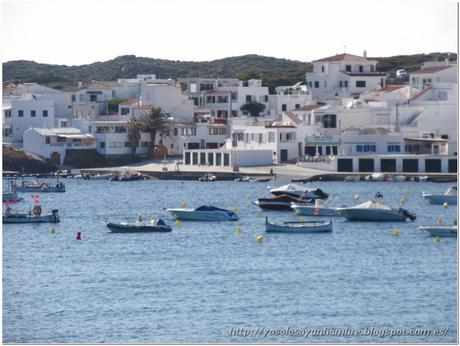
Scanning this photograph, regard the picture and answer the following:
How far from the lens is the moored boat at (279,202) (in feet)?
252

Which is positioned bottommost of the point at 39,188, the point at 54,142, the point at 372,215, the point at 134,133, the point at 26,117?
the point at 372,215

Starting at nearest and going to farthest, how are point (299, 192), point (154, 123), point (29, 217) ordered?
point (29, 217), point (299, 192), point (154, 123)

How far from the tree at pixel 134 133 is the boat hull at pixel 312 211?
4347cm

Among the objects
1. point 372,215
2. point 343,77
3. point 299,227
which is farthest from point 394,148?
point 299,227

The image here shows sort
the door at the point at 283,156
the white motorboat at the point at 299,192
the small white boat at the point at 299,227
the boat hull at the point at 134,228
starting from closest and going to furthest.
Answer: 1. the small white boat at the point at 299,227
2. the boat hull at the point at 134,228
3. the white motorboat at the point at 299,192
4. the door at the point at 283,156

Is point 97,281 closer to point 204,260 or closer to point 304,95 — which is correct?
point 204,260

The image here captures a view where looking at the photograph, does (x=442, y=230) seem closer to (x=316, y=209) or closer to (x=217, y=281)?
(x=316, y=209)

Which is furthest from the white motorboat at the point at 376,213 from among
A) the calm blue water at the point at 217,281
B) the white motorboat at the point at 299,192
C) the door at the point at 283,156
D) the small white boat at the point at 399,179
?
the door at the point at 283,156

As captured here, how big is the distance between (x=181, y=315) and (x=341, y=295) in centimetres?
595

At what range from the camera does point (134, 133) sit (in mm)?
116188

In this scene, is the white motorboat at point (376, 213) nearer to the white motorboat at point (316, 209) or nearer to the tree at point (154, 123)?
the white motorboat at point (316, 209)

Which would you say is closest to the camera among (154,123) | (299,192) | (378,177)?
(299,192)

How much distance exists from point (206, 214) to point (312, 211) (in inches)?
233

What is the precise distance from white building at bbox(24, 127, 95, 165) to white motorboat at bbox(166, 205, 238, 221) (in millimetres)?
44977
